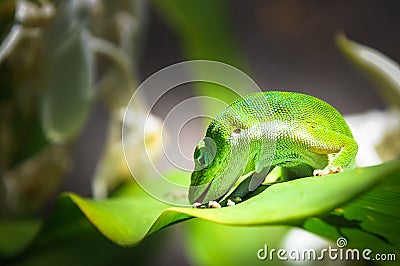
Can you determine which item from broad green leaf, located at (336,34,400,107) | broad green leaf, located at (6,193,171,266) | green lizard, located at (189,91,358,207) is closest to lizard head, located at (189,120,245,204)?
green lizard, located at (189,91,358,207)

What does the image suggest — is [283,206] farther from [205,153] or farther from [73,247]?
[73,247]

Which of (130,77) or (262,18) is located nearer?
(130,77)

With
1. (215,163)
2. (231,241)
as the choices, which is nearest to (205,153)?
(215,163)

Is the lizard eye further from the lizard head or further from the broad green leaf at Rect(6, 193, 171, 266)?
the broad green leaf at Rect(6, 193, 171, 266)

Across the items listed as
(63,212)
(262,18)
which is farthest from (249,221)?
(262,18)

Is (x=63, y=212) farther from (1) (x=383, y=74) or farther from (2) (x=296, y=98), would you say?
(1) (x=383, y=74)

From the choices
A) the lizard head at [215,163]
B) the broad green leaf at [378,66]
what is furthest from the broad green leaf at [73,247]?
the broad green leaf at [378,66]
